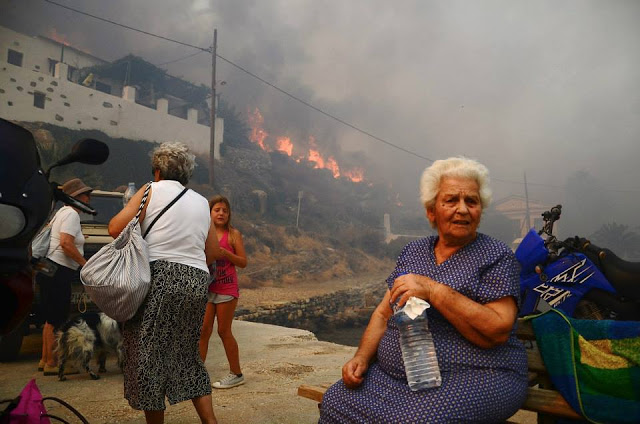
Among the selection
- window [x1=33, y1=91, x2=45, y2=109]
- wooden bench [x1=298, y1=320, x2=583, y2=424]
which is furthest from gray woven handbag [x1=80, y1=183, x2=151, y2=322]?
window [x1=33, y1=91, x2=45, y2=109]

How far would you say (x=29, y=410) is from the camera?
157 cm

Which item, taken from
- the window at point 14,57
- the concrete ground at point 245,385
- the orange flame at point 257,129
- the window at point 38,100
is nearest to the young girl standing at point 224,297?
the concrete ground at point 245,385

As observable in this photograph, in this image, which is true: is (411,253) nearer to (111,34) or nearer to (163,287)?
(163,287)

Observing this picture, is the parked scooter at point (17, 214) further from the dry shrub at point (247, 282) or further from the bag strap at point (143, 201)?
the dry shrub at point (247, 282)

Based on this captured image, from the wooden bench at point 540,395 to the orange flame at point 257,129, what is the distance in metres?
62.6

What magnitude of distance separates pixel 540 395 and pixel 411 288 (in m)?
0.80

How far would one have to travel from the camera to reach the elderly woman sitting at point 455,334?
1.67 m

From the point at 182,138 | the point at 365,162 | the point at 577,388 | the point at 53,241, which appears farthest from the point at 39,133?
the point at 365,162

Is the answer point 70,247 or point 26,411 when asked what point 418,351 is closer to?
point 26,411

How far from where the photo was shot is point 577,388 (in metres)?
1.80

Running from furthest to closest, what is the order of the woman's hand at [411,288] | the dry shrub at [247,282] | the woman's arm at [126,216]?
1. the dry shrub at [247,282]
2. the woman's arm at [126,216]
3. the woman's hand at [411,288]

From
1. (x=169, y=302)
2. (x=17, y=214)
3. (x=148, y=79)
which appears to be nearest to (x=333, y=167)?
(x=148, y=79)

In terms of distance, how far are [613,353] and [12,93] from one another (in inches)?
1341

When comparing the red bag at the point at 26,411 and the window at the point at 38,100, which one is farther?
the window at the point at 38,100
